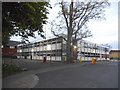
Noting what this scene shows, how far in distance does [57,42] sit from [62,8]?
1321cm

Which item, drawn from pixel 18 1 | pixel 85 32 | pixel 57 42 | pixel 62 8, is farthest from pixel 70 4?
pixel 18 1

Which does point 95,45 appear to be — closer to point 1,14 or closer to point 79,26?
point 79,26

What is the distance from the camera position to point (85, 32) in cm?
3027

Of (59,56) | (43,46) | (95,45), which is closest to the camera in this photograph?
(59,56)

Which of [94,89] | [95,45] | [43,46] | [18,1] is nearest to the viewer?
[94,89]

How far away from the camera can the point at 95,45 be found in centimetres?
5269

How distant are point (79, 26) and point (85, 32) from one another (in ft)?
8.48

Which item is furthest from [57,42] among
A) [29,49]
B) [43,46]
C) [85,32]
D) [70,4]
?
[29,49]

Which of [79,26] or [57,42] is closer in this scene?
[79,26]

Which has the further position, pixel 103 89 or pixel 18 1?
pixel 18 1

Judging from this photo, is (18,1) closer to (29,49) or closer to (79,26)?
(79,26)

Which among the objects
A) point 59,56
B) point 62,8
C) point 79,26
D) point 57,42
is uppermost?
point 62,8

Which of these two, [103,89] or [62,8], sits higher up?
[62,8]

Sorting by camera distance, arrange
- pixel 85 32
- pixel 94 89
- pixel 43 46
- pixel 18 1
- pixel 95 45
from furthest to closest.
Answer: pixel 95 45 → pixel 43 46 → pixel 85 32 → pixel 18 1 → pixel 94 89
